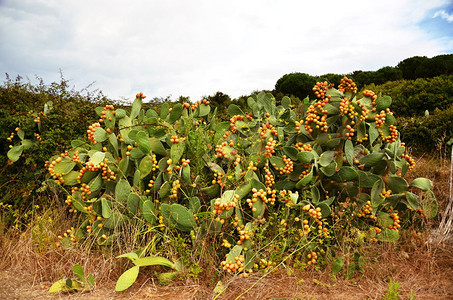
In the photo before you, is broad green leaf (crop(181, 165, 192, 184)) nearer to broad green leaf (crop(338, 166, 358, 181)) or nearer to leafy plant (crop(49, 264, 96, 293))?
leafy plant (crop(49, 264, 96, 293))

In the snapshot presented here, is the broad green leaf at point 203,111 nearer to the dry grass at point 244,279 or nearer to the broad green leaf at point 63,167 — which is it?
the broad green leaf at point 63,167

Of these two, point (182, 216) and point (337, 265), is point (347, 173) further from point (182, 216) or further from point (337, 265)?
A: point (182, 216)

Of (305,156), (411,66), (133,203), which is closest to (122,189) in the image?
(133,203)

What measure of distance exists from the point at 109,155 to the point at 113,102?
5.73 feet

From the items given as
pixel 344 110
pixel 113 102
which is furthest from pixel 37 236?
pixel 344 110

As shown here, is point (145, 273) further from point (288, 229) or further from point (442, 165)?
point (442, 165)

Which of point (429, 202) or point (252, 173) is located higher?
point (252, 173)

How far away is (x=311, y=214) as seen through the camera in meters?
3.04

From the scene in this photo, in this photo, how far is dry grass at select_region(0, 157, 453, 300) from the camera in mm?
2746

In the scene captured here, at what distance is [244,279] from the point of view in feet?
9.37

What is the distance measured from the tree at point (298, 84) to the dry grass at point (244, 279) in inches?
362

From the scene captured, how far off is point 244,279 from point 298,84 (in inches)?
408

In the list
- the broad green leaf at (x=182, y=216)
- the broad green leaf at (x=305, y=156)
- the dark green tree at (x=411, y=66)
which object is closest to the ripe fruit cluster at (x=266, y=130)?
the broad green leaf at (x=305, y=156)

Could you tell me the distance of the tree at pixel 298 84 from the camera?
1249 cm
